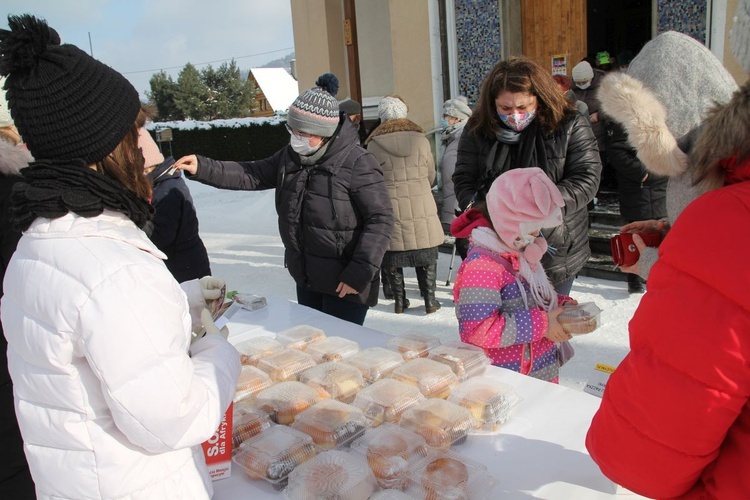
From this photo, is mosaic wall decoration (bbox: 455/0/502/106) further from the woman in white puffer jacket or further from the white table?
the woman in white puffer jacket

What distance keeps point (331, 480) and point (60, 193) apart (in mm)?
810

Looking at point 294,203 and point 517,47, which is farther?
point 517,47

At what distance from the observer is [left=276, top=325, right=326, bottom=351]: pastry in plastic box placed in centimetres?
201

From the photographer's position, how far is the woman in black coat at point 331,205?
262cm

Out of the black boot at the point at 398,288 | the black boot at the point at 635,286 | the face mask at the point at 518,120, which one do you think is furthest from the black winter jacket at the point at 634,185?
the face mask at the point at 518,120

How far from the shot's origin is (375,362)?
5.88 feet

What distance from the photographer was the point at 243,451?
140cm

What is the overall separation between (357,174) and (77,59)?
1.74 m

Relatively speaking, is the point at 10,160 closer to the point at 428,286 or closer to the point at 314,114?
the point at 314,114

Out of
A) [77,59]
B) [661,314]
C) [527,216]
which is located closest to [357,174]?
[527,216]

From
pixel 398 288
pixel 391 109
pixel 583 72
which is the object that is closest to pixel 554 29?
pixel 583 72

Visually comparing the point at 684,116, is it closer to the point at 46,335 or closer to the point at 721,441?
the point at 721,441

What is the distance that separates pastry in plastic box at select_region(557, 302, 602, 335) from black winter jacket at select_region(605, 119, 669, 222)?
10.4 feet

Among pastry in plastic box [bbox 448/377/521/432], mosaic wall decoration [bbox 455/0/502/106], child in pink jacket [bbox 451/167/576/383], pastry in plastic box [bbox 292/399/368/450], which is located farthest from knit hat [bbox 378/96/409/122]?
pastry in plastic box [bbox 292/399/368/450]
